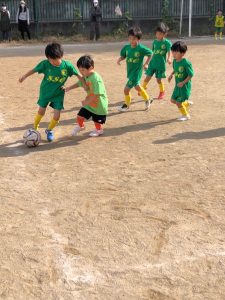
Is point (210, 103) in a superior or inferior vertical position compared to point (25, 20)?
inferior

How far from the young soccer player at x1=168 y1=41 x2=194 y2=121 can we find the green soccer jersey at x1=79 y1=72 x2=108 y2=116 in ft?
4.93

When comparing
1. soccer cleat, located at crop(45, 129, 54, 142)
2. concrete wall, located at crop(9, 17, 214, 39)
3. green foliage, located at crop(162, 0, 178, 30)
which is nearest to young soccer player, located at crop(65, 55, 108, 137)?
soccer cleat, located at crop(45, 129, 54, 142)

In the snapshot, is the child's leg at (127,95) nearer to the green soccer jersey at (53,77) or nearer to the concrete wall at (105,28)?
the green soccer jersey at (53,77)

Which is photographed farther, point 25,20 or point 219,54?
point 25,20

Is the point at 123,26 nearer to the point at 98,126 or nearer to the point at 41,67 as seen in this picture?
the point at 98,126

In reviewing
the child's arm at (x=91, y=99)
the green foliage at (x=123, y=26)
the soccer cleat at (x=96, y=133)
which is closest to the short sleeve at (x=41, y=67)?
the child's arm at (x=91, y=99)

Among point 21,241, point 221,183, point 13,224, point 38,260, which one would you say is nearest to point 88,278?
point 38,260

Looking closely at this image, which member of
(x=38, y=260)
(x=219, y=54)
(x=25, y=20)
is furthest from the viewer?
(x=25, y=20)

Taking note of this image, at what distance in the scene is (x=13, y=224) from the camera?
179 inches

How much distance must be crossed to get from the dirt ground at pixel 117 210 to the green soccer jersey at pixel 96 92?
18.1 inches

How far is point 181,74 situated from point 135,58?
1.19m

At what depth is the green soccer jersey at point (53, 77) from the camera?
694 cm

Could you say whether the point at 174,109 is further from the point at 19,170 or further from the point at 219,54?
the point at 219,54

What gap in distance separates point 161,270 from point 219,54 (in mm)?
13702
